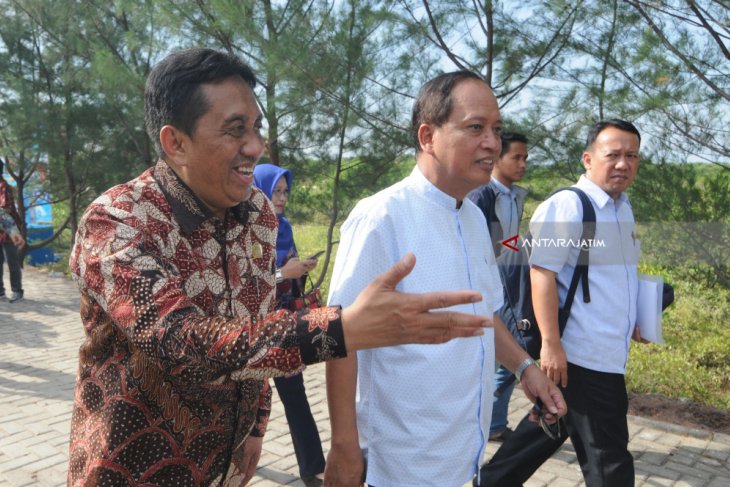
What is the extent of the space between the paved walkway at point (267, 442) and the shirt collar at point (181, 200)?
7.56ft

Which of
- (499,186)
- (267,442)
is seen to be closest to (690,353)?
(499,186)

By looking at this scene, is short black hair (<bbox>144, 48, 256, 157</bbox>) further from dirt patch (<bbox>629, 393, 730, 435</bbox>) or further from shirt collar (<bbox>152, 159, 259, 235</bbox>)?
dirt patch (<bbox>629, 393, 730, 435</bbox>)

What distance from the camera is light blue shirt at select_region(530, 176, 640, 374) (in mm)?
2578

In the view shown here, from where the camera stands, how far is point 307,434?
3.13 meters

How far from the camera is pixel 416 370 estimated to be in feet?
5.77

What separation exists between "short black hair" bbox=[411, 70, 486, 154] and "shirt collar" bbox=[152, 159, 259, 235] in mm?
773

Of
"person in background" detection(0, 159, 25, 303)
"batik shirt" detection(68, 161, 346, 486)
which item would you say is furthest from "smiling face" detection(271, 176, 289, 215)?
"person in background" detection(0, 159, 25, 303)

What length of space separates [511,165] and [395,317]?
324cm

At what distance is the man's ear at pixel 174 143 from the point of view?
1456mm

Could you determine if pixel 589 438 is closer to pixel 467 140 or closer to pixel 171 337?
pixel 467 140

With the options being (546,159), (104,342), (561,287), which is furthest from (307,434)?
(546,159)

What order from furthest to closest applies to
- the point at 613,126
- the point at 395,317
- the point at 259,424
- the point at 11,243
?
the point at 11,243
the point at 613,126
the point at 259,424
the point at 395,317

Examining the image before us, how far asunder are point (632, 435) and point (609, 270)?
1.92 meters

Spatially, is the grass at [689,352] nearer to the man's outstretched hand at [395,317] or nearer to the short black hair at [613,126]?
the short black hair at [613,126]
